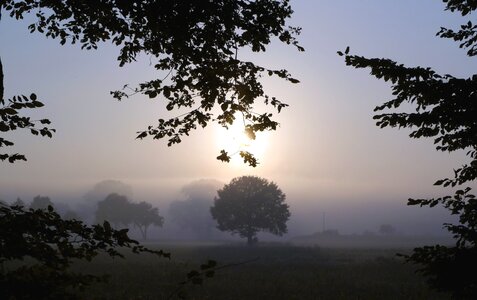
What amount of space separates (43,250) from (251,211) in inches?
2134

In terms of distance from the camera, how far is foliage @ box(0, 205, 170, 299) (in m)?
3.00

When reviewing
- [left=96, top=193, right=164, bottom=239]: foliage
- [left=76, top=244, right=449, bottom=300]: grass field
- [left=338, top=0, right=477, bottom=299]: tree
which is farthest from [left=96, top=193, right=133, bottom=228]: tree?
[left=338, top=0, right=477, bottom=299]: tree

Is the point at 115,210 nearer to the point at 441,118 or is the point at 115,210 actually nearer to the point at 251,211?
the point at 251,211

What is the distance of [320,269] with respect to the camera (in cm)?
2811

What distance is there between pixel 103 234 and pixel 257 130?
2.13 meters

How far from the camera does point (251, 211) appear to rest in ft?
186

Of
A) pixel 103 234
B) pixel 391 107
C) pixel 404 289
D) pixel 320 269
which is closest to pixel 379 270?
pixel 320 269

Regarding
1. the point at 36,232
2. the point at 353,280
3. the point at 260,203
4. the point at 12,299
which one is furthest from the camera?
the point at 260,203

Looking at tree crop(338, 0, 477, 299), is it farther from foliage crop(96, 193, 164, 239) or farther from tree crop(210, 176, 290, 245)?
foliage crop(96, 193, 164, 239)

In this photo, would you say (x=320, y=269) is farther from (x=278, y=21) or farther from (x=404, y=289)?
(x=278, y=21)

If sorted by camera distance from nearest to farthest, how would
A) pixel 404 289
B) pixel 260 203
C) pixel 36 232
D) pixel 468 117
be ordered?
pixel 36 232 < pixel 468 117 < pixel 404 289 < pixel 260 203

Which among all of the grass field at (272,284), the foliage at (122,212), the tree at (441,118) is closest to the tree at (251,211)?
the grass field at (272,284)

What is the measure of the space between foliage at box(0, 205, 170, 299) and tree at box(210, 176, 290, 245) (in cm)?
5264

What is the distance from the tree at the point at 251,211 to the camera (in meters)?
56.3
